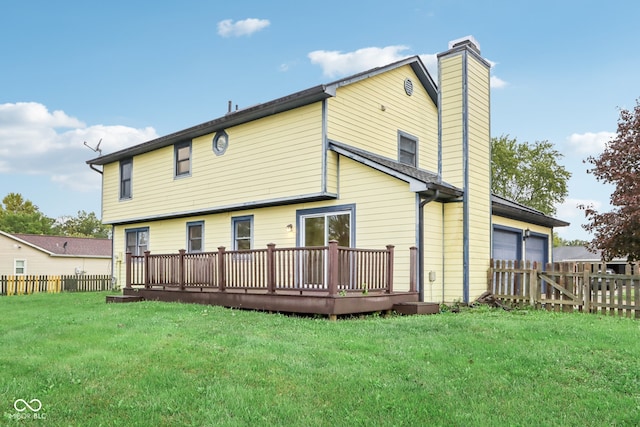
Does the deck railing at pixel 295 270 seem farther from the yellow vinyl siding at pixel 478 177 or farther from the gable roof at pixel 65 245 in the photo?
the gable roof at pixel 65 245

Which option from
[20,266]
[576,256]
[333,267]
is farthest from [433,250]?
[576,256]

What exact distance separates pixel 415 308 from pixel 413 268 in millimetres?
1068

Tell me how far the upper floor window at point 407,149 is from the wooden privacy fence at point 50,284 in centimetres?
1539

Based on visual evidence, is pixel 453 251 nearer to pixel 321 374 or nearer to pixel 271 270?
pixel 271 270

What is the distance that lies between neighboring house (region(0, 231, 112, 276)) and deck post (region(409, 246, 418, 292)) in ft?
96.9

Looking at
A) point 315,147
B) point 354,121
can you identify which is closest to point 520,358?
point 315,147

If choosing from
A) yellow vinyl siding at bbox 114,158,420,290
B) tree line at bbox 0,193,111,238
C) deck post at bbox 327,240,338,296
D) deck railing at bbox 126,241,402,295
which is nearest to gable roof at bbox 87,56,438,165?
yellow vinyl siding at bbox 114,158,420,290

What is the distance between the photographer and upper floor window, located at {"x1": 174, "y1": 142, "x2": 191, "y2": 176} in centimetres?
1705

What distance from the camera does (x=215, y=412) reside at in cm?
442

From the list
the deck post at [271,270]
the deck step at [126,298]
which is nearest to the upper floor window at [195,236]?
the deck step at [126,298]

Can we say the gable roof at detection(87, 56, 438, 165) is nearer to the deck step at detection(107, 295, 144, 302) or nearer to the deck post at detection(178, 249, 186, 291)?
the deck post at detection(178, 249, 186, 291)

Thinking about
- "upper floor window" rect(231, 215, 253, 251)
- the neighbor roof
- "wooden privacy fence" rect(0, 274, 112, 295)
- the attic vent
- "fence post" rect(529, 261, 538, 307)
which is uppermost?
the attic vent

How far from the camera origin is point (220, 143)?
15805mm

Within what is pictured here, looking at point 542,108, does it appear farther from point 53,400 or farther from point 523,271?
point 53,400
